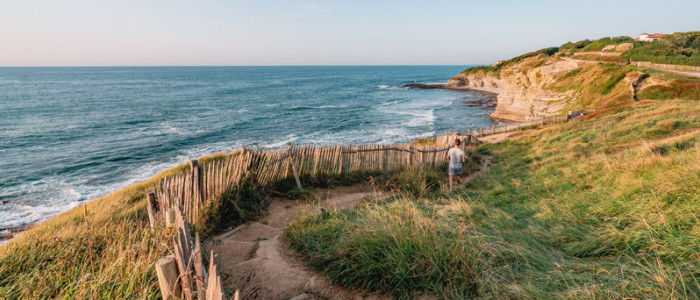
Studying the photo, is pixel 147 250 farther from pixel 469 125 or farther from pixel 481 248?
pixel 469 125

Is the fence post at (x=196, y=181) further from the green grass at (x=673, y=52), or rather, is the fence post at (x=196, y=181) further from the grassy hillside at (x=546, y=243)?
the green grass at (x=673, y=52)

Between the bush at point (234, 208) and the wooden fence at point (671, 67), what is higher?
the wooden fence at point (671, 67)

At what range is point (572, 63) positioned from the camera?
42.7 meters

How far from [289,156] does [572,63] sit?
46800mm

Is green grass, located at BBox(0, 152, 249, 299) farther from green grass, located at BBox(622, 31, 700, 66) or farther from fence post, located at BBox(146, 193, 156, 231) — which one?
green grass, located at BBox(622, 31, 700, 66)

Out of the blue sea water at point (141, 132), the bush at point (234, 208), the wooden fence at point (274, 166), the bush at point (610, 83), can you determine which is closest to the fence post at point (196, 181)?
the wooden fence at point (274, 166)

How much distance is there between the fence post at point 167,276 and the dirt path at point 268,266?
1.42 m

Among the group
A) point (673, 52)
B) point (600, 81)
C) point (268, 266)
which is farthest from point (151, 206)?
point (673, 52)

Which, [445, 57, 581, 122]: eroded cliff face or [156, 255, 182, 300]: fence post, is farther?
[445, 57, 581, 122]: eroded cliff face

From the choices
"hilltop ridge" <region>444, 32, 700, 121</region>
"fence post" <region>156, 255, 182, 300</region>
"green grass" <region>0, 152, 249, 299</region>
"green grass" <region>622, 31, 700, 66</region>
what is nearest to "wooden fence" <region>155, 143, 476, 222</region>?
"green grass" <region>0, 152, 249, 299</region>

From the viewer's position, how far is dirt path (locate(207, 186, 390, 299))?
4008 mm

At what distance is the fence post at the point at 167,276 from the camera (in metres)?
2.56

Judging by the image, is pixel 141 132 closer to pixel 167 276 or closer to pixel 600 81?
pixel 167 276

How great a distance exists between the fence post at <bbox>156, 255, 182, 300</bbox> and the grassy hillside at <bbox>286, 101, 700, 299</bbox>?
1.94 metres
